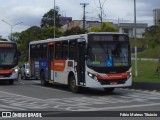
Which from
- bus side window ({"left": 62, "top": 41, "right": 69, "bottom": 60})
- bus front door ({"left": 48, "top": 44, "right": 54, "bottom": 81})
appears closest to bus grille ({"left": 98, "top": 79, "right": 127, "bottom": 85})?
bus side window ({"left": 62, "top": 41, "right": 69, "bottom": 60})

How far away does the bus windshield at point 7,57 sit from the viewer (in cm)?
3066

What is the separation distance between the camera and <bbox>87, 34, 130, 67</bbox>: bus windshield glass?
21.7m

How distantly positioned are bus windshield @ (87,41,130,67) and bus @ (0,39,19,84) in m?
10.4

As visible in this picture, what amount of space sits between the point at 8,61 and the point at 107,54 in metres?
11.1

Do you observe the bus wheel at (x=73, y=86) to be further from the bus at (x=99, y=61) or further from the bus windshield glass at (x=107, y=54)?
the bus windshield glass at (x=107, y=54)

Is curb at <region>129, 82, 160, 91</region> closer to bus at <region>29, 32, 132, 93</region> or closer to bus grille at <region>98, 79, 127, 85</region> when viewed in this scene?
bus at <region>29, 32, 132, 93</region>

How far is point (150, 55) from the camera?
99.5m

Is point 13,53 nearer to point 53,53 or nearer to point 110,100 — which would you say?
point 53,53

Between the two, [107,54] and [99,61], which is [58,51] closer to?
[99,61]

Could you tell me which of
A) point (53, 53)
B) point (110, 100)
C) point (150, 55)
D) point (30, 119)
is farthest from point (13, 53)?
point (150, 55)

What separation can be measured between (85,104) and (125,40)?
19.2 ft

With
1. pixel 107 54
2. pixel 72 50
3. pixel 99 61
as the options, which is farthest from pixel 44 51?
pixel 107 54

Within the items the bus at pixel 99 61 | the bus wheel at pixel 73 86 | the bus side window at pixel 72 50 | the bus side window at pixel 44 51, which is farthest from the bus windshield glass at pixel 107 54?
the bus side window at pixel 44 51

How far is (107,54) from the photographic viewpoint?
21734 mm
